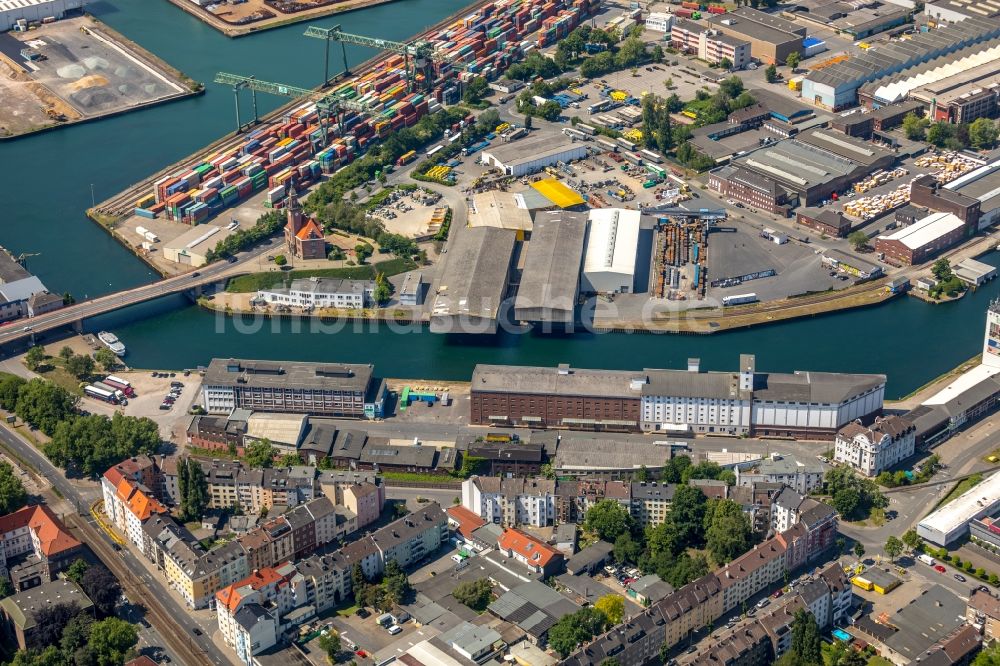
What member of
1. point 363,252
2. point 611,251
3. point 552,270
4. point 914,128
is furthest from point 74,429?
point 914,128

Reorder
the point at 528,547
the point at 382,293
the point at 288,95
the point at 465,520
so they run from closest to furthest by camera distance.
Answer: the point at 528,547
the point at 465,520
the point at 382,293
the point at 288,95

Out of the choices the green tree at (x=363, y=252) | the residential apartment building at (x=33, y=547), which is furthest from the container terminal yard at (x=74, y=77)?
the residential apartment building at (x=33, y=547)

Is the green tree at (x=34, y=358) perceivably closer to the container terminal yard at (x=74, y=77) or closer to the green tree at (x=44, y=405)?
the green tree at (x=44, y=405)

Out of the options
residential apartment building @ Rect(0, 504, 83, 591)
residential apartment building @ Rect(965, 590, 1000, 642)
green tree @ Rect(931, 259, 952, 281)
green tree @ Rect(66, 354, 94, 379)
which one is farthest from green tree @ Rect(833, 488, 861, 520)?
green tree @ Rect(66, 354, 94, 379)

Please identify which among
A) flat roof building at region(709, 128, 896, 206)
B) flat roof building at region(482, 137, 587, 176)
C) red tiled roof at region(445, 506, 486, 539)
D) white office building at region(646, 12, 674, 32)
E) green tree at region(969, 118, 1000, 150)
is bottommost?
red tiled roof at region(445, 506, 486, 539)

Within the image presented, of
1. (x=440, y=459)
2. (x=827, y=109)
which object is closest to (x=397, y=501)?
(x=440, y=459)

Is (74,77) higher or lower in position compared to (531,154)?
lower

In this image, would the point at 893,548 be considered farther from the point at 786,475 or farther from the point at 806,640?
the point at 806,640

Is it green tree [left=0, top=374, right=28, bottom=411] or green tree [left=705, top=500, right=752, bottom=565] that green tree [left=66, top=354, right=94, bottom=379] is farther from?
green tree [left=705, top=500, right=752, bottom=565]
